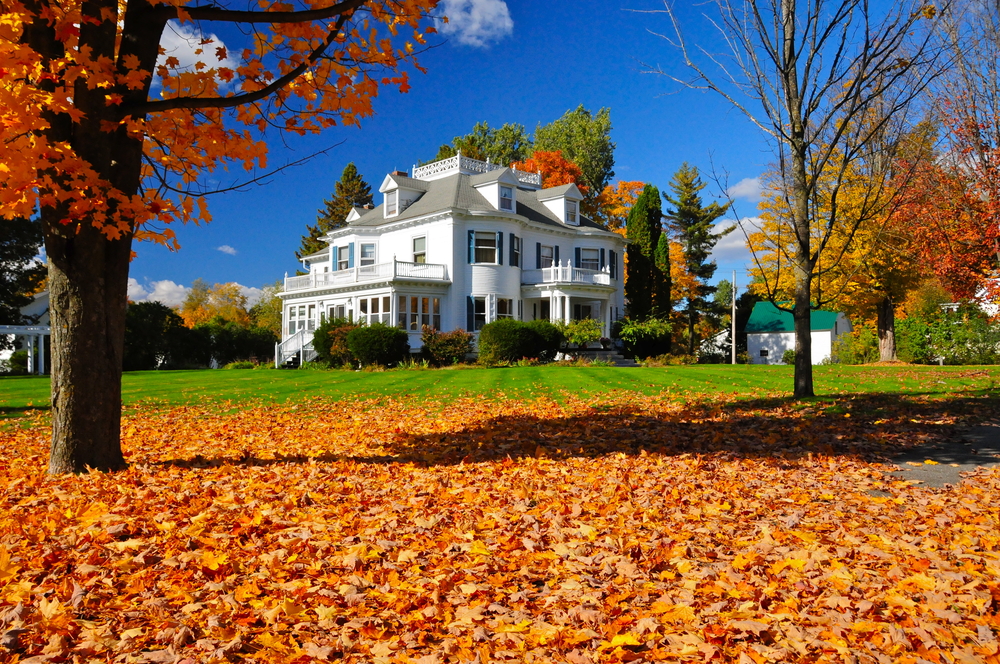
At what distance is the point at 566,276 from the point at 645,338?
15.1ft

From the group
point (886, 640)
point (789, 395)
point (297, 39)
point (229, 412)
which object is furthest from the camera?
point (789, 395)

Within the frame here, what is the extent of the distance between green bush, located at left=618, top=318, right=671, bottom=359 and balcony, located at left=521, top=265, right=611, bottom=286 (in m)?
2.60

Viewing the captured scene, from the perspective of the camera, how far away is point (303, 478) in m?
5.98

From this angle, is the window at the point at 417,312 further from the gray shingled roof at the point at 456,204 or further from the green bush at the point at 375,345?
the gray shingled roof at the point at 456,204

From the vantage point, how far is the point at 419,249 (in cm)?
3011

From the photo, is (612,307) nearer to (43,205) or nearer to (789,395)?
(789,395)

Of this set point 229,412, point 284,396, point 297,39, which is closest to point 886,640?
point 297,39

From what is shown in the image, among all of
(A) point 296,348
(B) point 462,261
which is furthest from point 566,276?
(A) point 296,348

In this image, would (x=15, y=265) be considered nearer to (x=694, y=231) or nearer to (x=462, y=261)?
(x=462, y=261)

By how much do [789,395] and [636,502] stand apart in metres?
8.13

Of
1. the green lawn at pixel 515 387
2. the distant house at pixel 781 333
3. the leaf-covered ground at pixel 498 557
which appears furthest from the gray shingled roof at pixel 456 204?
the leaf-covered ground at pixel 498 557

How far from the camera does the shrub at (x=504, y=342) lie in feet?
82.6

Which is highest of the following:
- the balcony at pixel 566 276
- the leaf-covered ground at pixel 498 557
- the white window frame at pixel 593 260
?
the white window frame at pixel 593 260

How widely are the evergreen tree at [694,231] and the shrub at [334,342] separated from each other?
2641cm
